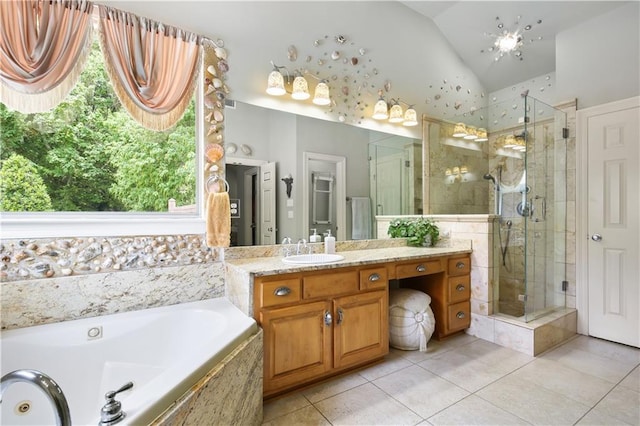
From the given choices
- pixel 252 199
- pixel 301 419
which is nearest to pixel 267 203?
pixel 252 199

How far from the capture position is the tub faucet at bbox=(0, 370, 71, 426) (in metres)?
0.73

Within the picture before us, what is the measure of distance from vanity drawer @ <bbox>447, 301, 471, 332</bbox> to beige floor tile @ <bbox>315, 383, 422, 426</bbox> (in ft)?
3.74

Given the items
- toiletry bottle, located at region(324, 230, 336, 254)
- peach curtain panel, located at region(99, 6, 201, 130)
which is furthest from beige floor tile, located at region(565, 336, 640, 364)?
peach curtain panel, located at region(99, 6, 201, 130)

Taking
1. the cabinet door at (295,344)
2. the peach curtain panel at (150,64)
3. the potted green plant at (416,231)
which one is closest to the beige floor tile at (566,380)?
the potted green plant at (416,231)

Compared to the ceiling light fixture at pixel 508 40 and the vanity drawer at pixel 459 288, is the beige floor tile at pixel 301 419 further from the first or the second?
the ceiling light fixture at pixel 508 40

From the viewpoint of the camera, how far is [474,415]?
1.76 m

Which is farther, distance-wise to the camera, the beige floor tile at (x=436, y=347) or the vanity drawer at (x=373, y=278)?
the beige floor tile at (x=436, y=347)

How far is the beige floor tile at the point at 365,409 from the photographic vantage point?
5.66ft

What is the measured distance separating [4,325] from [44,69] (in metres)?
1.41

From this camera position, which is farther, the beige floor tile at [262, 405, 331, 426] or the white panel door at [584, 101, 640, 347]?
the white panel door at [584, 101, 640, 347]

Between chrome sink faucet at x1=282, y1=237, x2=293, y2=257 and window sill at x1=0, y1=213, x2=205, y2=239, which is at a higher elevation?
window sill at x1=0, y1=213, x2=205, y2=239

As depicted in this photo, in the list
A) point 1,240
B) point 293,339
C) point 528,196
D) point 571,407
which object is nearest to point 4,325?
point 1,240

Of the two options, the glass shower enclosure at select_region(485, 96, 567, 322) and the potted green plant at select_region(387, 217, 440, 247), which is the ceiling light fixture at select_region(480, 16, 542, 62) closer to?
the glass shower enclosure at select_region(485, 96, 567, 322)

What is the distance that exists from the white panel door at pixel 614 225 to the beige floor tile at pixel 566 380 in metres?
0.95
